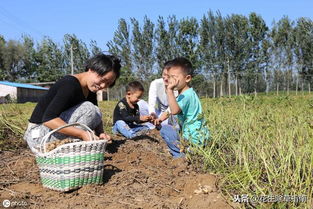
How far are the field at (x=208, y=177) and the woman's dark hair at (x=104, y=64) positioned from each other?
0.77 meters

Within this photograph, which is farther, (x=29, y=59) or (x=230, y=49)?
(x=29, y=59)

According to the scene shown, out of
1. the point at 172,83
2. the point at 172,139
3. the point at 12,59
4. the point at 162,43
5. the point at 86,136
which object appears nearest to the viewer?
the point at 86,136

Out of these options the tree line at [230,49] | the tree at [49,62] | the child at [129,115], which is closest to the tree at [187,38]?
the tree line at [230,49]

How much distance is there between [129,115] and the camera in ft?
15.7

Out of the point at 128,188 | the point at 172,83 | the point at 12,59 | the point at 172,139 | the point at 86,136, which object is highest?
the point at 12,59

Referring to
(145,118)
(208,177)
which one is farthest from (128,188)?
(145,118)

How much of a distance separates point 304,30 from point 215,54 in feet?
28.6

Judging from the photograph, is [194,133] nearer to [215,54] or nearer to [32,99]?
[215,54]

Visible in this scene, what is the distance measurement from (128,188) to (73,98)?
90cm

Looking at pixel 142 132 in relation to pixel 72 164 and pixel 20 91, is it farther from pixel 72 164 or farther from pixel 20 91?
pixel 20 91

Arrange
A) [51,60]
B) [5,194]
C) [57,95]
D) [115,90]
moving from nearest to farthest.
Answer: [5,194]
[57,95]
[115,90]
[51,60]

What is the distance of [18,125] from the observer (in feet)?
14.3

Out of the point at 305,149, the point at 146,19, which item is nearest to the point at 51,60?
the point at 146,19

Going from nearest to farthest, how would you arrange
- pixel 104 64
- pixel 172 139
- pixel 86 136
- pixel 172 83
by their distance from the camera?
pixel 86 136, pixel 104 64, pixel 172 83, pixel 172 139
